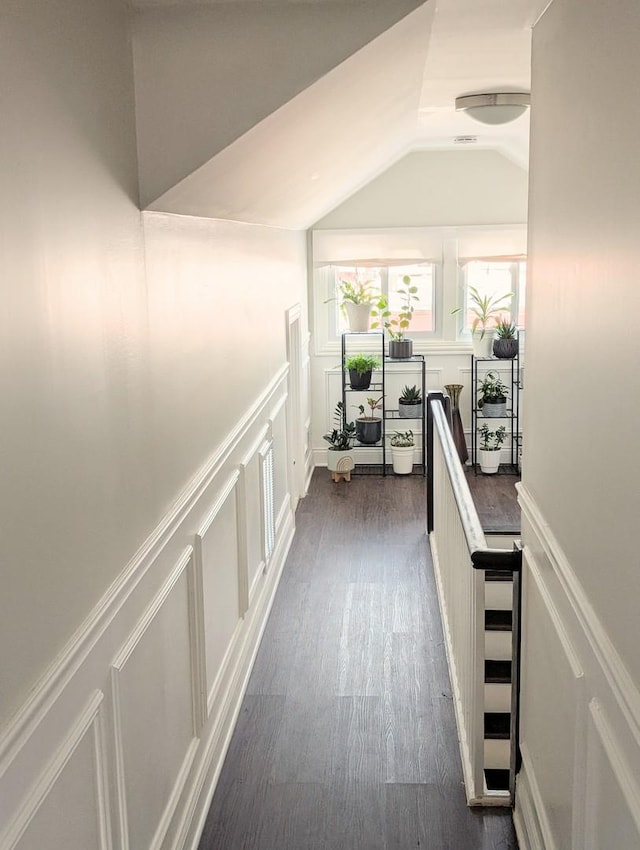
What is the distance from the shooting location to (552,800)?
96.4 inches

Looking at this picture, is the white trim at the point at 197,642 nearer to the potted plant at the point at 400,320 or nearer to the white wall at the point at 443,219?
the potted plant at the point at 400,320

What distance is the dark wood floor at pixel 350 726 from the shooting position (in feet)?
9.87

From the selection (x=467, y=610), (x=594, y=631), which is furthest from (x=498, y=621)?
(x=594, y=631)

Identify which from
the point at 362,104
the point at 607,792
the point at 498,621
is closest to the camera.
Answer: the point at 607,792

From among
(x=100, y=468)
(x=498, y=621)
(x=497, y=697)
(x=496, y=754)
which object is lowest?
(x=496, y=754)

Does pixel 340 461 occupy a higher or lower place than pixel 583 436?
lower

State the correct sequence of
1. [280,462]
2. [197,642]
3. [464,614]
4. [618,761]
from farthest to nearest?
[280,462] → [464,614] → [197,642] → [618,761]

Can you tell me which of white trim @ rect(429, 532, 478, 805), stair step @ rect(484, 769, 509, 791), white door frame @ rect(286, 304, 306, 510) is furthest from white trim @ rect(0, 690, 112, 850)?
white door frame @ rect(286, 304, 306, 510)

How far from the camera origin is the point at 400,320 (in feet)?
24.9

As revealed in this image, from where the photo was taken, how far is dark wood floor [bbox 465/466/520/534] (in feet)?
20.3

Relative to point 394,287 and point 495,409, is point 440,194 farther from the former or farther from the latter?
point 495,409

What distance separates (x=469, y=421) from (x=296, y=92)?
218 inches

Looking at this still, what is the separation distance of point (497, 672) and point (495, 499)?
285 cm

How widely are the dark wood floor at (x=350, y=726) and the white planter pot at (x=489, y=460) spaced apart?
5.98 feet
